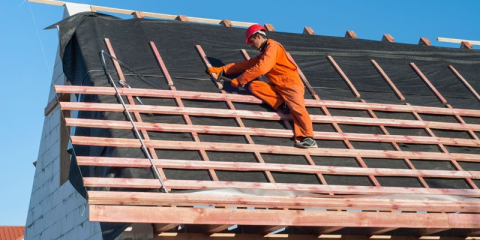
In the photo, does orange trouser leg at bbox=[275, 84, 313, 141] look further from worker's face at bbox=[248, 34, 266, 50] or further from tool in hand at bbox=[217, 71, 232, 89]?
tool in hand at bbox=[217, 71, 232, 89]

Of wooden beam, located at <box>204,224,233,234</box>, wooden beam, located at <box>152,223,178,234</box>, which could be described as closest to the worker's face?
wooden beam, located at <box>204,224,233,234</box>

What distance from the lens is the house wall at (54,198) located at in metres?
10.0

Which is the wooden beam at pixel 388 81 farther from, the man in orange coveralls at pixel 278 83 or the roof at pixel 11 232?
the roof at pixel 11 232

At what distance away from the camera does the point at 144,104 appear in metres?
8.09

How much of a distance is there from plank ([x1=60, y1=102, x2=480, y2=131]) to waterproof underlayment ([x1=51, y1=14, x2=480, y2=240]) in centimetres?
2

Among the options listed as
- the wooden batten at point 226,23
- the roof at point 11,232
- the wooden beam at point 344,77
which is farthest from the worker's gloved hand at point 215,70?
the roof at point 11,232

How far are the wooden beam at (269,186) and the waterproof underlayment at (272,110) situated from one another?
0.22 ft

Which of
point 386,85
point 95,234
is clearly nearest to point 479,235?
point 386,85

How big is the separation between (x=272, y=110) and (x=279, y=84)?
13.2 inches

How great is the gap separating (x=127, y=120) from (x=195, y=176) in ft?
3.37

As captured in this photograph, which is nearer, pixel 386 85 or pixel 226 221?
pixel 226 221

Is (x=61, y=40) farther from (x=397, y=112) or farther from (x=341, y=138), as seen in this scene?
(x=397, y=112)

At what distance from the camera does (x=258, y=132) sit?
815 cm

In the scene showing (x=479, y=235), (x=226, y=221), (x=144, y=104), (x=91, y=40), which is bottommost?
(x=479, y=235)
